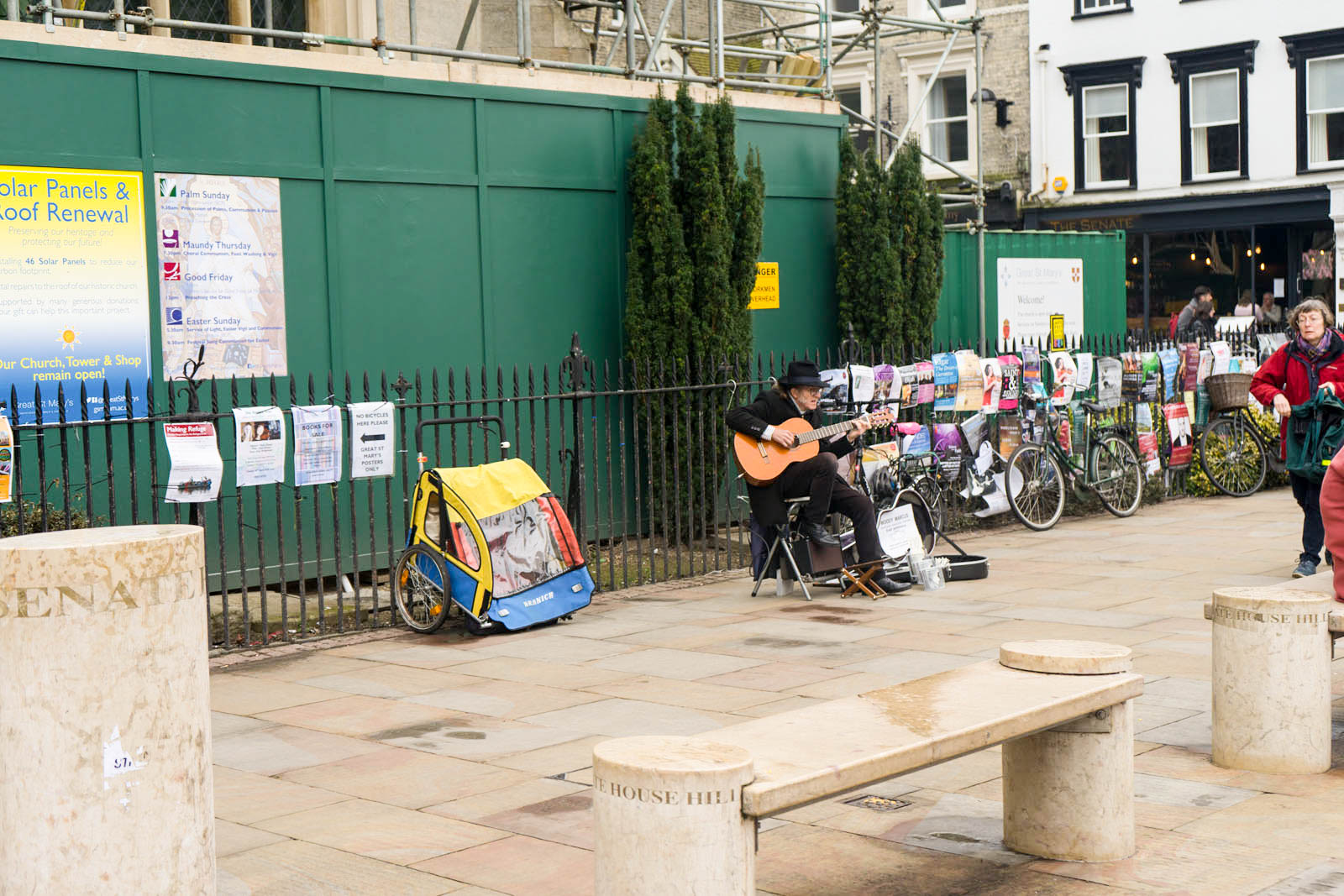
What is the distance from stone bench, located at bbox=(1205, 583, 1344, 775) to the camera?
615 cm

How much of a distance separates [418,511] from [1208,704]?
4.66 meters

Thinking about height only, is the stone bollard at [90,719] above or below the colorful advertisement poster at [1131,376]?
below

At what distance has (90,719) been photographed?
421cm

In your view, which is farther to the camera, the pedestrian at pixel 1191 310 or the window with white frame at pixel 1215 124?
the window with white frame at pixel 1215 124

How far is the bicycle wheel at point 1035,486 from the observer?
44.5 ft

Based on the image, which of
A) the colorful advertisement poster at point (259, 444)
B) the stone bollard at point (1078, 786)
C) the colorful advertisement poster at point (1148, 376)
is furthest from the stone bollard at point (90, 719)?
the colorful advertisement poster at point (1148, 376)

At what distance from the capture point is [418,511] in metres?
9.58

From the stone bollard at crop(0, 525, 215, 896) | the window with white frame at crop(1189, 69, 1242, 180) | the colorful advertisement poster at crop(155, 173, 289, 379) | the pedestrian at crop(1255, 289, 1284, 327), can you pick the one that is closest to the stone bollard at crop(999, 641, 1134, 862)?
the stone bollard at crop(0, 525, 215, 896)

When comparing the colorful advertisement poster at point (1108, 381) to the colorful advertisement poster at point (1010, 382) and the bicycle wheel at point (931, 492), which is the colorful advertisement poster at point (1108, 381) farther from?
the bicycle wheel at point (931, 492)

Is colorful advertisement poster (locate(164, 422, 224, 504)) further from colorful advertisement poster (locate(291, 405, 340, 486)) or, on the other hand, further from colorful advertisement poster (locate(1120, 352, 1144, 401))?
colorful advertisement poster (locate(1120, 352, 1144, 401))

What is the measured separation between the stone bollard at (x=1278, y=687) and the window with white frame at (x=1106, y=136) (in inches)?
1005

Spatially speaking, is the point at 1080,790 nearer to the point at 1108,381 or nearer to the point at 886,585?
the point at 886,585

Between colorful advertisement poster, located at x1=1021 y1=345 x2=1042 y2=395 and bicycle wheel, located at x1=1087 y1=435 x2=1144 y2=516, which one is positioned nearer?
colorful advertisement poster, located at x1=1021 y1=345 x2=1042 y2=395

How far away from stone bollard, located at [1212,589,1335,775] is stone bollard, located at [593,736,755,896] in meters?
2.85
